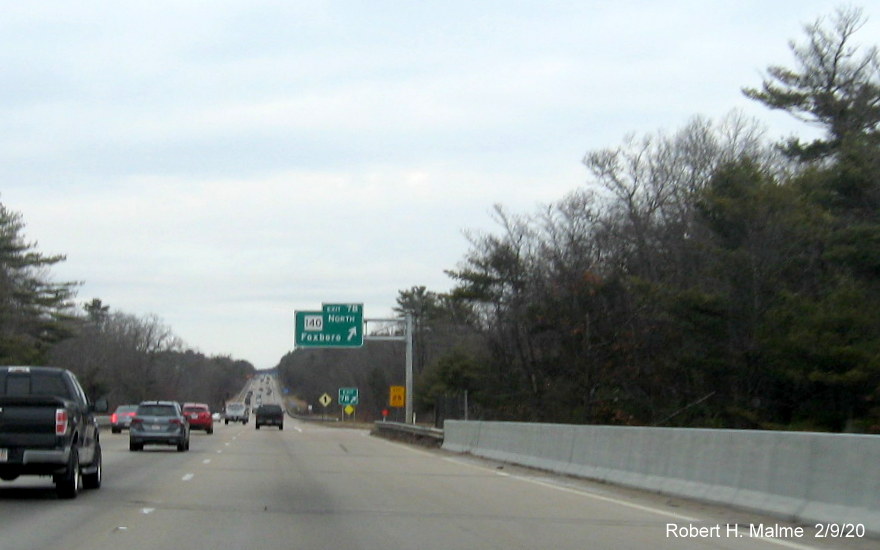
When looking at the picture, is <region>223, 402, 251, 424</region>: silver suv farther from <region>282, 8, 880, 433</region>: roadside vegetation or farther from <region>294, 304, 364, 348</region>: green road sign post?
<region>294, 304, 364, 348</region>: green road sign post

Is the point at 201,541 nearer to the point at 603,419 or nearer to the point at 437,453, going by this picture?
the point at 437,453

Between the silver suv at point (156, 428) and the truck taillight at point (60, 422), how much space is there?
18.3 m

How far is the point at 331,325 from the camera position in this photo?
50719 mm

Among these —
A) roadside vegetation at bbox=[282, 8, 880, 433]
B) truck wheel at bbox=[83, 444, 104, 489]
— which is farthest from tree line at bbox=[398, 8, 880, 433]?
truck wheel at bbox=[83, 444, 104, 489]

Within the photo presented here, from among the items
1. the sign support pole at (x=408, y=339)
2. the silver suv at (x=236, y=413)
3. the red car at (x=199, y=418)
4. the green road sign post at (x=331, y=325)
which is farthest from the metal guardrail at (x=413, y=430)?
the silver suv at (x=236, y=413)

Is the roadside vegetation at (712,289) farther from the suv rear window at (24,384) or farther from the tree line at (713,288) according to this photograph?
the suv rear window at (24,384)

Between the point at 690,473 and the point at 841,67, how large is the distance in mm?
37711

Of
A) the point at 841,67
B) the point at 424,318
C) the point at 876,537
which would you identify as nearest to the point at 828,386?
the point at 841,67

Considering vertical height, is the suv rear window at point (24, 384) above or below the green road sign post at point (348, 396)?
below

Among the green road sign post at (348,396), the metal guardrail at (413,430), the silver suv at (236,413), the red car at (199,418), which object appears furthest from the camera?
the silver suv at (236,413)

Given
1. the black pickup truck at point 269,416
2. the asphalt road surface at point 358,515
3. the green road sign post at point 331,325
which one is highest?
the green road sign post at point 331,325

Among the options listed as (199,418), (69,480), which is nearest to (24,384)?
(69,480)

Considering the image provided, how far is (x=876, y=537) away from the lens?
12.3 meters

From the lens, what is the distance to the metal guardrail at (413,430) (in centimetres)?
4153
